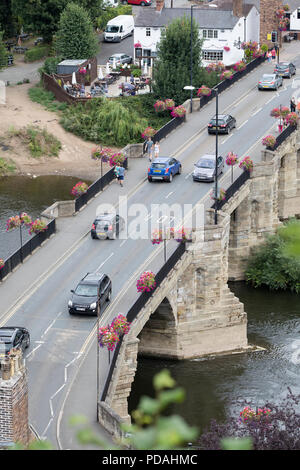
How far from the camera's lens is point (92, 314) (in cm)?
4922

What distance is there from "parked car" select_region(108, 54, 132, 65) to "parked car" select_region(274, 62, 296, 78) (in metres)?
19.1

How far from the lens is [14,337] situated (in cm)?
4441

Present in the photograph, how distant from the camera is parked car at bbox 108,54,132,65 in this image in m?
105

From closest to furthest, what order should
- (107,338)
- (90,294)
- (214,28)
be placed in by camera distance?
(107,338) < (90,294) < (214,28)

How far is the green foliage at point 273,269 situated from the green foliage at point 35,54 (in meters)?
49.6

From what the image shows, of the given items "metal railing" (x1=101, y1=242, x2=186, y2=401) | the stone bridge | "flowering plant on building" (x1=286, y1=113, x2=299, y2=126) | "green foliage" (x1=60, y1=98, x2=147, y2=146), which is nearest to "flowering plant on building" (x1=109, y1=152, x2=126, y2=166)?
the stone bridge

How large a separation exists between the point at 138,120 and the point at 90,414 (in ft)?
184

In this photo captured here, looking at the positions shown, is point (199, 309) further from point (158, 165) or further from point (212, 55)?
point (212, 55)

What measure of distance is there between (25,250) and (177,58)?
142ft

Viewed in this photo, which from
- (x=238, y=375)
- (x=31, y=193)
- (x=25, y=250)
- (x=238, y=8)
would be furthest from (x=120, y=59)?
(x=238, y=375)

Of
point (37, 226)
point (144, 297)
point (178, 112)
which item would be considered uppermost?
point (178, 112)

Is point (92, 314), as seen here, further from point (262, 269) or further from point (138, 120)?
point (138, 120)

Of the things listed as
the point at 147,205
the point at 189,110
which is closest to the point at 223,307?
the point at 147,205

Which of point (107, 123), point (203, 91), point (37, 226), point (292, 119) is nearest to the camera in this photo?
point (37, 226)
